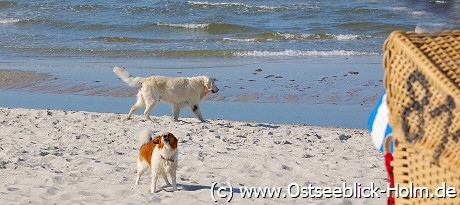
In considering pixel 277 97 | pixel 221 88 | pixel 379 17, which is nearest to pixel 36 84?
pixel 221 88

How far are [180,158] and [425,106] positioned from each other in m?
4.87

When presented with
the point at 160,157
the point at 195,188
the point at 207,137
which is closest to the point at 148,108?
the point at 207,137

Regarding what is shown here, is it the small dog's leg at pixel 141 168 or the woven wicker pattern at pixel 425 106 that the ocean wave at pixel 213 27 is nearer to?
the small dog's leg at pixel 141 168

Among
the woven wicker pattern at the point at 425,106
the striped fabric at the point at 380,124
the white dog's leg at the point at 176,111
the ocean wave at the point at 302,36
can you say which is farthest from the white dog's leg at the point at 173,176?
the ocean wave at the point at 302,36

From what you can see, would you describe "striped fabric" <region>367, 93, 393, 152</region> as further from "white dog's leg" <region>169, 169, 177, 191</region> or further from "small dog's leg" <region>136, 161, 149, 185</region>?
"small dog's leg" <region>136, 161, 149, 185</region>

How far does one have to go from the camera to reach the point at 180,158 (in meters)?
7.16

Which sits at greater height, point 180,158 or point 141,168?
point 141,168

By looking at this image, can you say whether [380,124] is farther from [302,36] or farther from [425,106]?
[302,36]

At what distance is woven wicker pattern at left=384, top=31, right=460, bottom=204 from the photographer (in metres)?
2.42

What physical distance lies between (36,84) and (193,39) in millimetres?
8165

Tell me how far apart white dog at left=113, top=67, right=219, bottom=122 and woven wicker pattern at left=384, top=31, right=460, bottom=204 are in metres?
7.15

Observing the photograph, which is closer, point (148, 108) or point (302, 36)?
point (148, 108)

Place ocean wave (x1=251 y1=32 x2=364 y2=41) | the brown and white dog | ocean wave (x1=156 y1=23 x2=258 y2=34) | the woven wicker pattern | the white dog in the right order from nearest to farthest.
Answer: the woven wicker pattern → the brown and white dog → the white dog → ocean wave (x1=251 y1=32 x2=364 y2=41) → ocean wave (x1=156 y1=23 x2=258 y2=34)

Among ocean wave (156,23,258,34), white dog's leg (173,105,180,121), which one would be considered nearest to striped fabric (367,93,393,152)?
white dog's leg (173,105,180,121)
